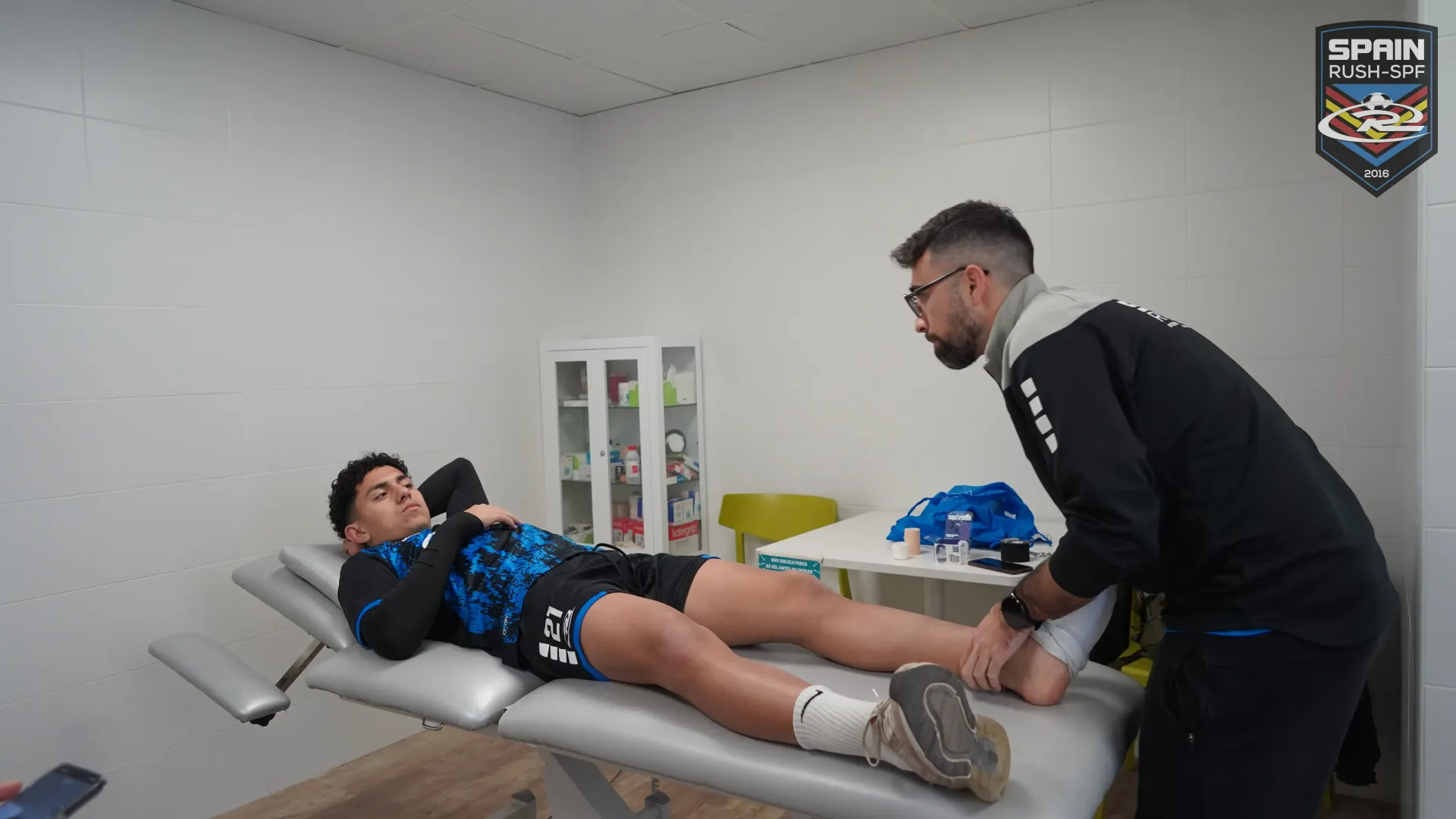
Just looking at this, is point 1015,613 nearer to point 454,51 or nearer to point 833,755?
point 833,755

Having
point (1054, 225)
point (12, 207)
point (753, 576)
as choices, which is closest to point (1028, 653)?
point (753, 576)

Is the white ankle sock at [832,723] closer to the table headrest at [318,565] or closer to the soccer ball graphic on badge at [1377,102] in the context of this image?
the table headrest at [318,565]

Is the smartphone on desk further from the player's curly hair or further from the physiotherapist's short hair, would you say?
the player's curly hair

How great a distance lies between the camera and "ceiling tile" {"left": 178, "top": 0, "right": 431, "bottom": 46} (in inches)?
110

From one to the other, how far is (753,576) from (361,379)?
1876 mm

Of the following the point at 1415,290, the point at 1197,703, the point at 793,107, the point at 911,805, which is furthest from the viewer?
the point at 793,107

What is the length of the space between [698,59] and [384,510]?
6.73 feet

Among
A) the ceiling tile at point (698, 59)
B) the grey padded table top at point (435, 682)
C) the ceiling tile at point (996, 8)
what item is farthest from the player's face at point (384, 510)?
the ceiling tile at point (996, 8)

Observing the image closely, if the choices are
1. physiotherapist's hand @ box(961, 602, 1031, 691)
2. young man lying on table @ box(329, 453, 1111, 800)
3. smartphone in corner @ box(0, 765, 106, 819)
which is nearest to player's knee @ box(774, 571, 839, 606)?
young man lying on table @ box(329, 453, 1111, 800)

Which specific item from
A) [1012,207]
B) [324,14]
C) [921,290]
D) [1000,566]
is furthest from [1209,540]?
[324,14]

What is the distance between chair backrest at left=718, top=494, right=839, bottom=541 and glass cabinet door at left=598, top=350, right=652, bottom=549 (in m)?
0.36

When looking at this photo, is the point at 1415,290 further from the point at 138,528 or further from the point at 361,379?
the point at 138,528

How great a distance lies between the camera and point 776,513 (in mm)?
3637

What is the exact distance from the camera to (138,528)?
8.73 ft
